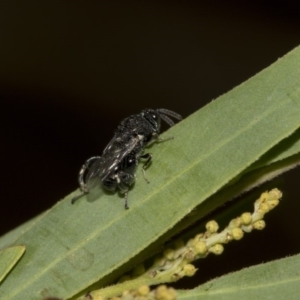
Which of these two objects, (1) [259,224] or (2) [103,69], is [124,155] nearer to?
(1) [259,224]

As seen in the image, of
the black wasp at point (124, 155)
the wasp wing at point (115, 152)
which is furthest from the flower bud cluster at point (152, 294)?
the wasp wing at point (115, 152)

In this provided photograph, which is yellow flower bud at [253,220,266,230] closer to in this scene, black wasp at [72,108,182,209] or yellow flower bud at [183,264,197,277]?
yellow flower bud at [183,264,197,277]

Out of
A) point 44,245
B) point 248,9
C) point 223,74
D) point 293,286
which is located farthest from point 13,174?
point 293,286

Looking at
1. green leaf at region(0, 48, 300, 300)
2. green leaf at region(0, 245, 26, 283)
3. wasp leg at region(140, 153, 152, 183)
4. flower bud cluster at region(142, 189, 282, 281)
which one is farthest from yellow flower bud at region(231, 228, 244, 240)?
green leaf at region(0, 245, 26, 283)

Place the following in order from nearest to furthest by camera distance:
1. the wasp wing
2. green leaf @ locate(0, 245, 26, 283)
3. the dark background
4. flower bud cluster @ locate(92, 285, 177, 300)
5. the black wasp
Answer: flower bud cluster @ locate(92, 285, 177, 300) → green leaf @ locate(0, 245, 26, 283) → the black wasp → the wasp wing → the dark background

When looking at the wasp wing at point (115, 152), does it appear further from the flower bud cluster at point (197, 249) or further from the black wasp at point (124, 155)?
the flower bud cluster at point (197, 249)

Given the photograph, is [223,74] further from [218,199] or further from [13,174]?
[218,199]
